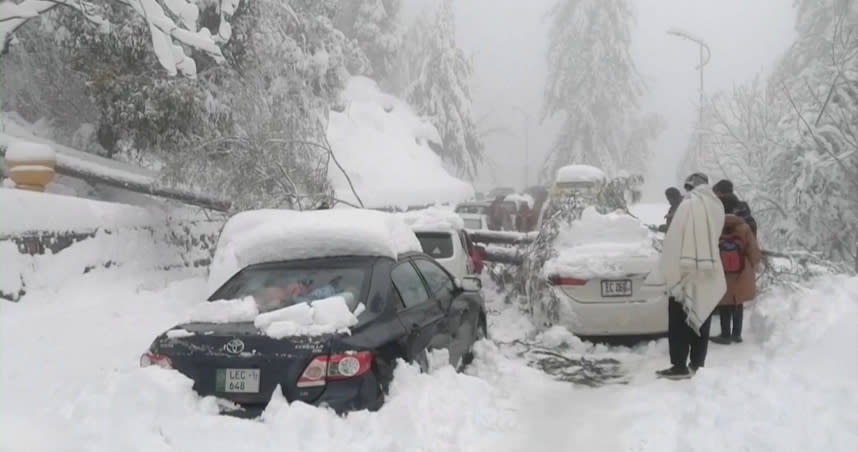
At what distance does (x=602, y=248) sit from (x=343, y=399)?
14.4 feet

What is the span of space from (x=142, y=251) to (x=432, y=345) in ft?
19.6

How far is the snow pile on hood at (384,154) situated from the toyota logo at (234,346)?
617 inches

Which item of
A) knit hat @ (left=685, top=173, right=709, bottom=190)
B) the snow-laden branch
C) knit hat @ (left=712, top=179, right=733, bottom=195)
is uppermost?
the snow-laden branch

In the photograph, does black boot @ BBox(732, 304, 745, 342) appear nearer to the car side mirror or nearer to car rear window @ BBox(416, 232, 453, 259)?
the car side mirror

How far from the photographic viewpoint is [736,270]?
7.16 m

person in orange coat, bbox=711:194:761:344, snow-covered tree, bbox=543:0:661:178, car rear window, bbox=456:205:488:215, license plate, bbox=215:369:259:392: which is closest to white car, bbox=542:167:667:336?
person in orange coat, bbox=711:194:761:344

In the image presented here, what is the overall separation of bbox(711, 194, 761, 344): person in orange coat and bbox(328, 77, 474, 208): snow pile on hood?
13889 millimetres

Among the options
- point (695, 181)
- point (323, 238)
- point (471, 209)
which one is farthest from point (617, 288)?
→ point (471, 209)

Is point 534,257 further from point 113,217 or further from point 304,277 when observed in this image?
point 113,217

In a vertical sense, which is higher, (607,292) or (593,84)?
(593,84)

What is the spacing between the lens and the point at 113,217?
9.53 meters

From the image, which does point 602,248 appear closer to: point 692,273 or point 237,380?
point 692,273

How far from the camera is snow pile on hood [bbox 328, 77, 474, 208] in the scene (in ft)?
77.9

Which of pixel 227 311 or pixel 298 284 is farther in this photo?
pixel 298 284
